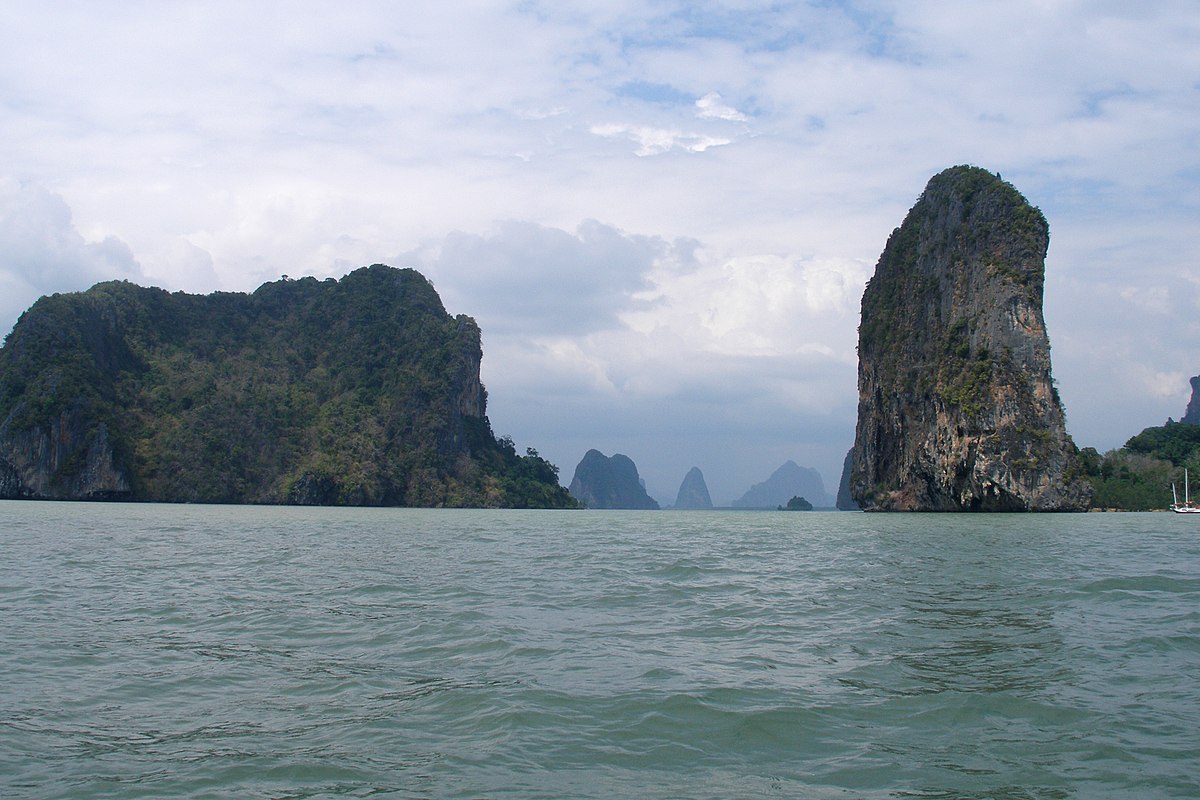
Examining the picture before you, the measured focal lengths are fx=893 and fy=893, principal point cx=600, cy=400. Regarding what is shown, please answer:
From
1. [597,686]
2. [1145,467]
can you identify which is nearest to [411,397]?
[1145,467]

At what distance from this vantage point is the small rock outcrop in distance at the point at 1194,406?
438 ft

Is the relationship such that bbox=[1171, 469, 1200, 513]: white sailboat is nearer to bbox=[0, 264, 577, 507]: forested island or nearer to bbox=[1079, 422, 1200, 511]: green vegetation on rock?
bbox=[1079, 422, 1200, 511]: green vegetation on rock

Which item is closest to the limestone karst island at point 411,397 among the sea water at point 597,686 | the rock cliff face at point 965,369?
the rock cliff face at point 965,369

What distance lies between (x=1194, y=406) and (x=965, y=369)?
277 ft

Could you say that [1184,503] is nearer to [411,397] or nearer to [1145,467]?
[1145,467]

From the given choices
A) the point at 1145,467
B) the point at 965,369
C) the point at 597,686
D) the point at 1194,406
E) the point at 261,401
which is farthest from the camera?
the point at 1194,406

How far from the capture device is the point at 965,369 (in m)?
74.8

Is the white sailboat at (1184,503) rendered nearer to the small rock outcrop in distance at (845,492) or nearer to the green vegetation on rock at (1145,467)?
the green vegetation on rock at (1145,467)

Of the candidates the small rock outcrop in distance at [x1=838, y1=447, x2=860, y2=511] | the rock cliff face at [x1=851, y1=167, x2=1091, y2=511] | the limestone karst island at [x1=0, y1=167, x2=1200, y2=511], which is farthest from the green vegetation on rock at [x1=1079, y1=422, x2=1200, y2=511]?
the small rock outcrop in distance at [x1=838, y1=447, x2=860, y2=511]

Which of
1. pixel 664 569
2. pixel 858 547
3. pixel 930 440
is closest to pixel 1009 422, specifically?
pixel 930 440

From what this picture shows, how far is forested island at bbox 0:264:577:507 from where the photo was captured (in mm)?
92875

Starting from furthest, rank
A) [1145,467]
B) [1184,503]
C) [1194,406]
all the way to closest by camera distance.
Answer: [1194,406]
[1145,467]
[1184,503]

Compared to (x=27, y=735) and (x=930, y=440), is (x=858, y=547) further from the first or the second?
(x=930, y=440)

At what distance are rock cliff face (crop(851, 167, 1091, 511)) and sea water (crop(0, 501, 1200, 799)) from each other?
55388 mm
